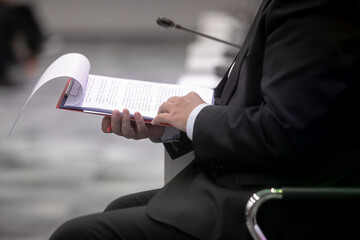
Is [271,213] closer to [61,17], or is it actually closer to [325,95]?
[325,95]

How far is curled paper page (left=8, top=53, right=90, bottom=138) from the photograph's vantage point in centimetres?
106

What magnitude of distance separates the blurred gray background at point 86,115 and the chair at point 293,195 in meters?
1.12

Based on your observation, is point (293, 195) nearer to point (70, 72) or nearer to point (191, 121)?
point (191, 121)

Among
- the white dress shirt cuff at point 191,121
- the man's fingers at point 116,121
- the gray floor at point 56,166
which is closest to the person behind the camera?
the white dress shirt cuff at point 191,121

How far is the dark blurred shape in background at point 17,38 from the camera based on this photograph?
12.6 feet

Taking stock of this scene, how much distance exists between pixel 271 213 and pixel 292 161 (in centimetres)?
11

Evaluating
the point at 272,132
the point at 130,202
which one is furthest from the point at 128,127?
the point at 272,132

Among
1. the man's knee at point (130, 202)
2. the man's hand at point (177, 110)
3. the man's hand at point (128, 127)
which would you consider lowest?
the man's knee at point (130, 202)

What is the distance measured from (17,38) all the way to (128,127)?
3270 mm

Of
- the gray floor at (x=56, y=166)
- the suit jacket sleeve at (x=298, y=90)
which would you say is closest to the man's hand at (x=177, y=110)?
the suit jacket sleeve at (x=298, y=90)

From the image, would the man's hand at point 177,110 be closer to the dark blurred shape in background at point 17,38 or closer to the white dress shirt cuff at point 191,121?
the white dress shirt cuff at point 191,121

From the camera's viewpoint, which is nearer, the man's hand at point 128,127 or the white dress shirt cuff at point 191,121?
the white dress shirt cuff at point 191,121

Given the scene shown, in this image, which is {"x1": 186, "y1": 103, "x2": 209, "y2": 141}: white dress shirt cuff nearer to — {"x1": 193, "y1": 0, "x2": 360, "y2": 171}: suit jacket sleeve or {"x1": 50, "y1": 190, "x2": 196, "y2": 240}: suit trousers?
{"x1": 193, "y1": 0, "x2": 360, "y2": 171}: suit jacket sleeve

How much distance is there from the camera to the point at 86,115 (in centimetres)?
322
